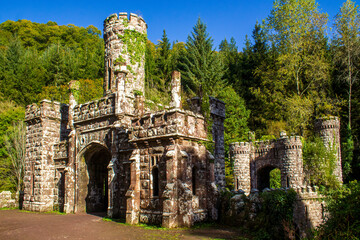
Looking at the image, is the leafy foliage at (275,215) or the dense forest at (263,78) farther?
the dense forest at (263,78)

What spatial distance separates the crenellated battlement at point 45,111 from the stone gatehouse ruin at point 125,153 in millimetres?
65

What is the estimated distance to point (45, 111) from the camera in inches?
752

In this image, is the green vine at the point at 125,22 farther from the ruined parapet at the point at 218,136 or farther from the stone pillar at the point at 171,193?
the stone pillar at the point at 171,193

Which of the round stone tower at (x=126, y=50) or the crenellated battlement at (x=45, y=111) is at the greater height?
the round stone tower at (x=126, y=50)

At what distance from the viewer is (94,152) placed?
17.4 m

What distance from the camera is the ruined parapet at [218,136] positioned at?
1706cm

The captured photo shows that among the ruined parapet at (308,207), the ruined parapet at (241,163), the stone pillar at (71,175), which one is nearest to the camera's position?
the stone pillar at (71,175)

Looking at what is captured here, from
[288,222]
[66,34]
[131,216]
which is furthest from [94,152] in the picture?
[66,34]

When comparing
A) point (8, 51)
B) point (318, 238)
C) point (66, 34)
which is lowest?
point (318, 238)

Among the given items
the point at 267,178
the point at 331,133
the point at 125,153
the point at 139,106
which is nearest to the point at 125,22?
the point at 139,106

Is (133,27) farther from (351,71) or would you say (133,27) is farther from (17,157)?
(351,71)

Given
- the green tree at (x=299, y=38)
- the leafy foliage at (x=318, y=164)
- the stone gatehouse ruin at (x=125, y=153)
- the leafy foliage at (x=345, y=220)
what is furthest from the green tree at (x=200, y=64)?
the leafy foliage at (x=345, y=220)

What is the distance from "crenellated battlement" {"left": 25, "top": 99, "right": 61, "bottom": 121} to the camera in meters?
19.1

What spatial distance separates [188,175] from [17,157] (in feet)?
73.4
